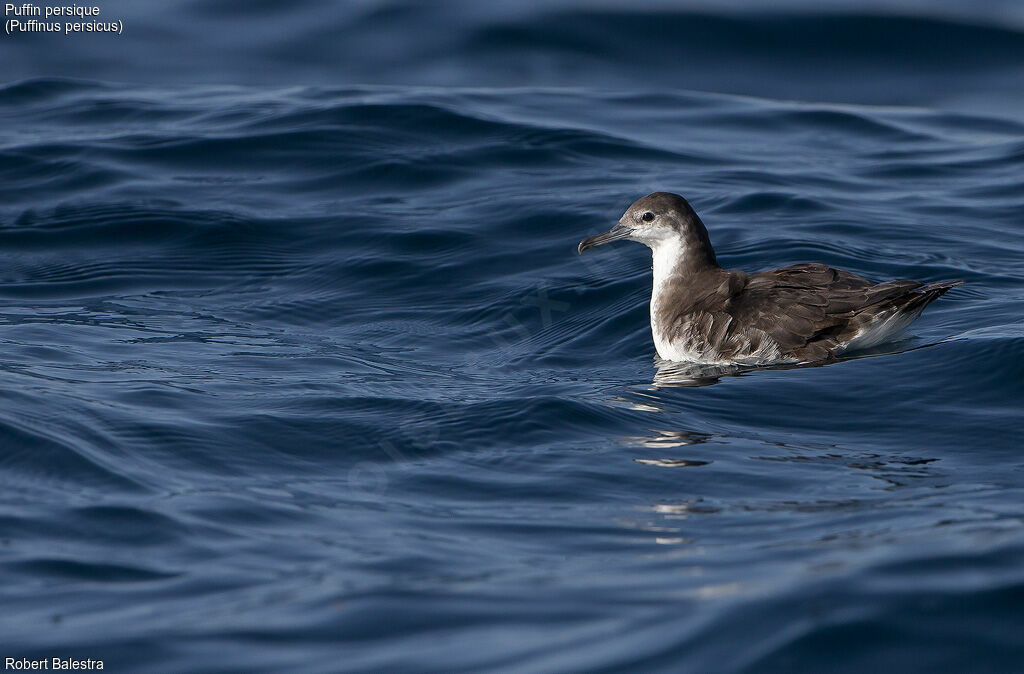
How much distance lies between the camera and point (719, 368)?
8.51 meters

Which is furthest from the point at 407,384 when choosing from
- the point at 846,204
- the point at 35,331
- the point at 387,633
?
the point at 846,204

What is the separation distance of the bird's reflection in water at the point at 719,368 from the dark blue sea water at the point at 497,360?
66mm

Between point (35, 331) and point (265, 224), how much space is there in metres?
2.93

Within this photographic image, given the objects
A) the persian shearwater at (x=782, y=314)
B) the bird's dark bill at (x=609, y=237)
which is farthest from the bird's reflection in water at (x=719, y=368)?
the bird's dark bill at (x=609, y=237)

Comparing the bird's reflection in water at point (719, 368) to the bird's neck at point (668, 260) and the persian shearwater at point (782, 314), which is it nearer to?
the persian shearwater at point (782, 314)

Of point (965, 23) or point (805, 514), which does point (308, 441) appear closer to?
point (805, 514)

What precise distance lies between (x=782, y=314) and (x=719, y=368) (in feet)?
1.79

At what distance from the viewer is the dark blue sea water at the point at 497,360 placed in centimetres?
461

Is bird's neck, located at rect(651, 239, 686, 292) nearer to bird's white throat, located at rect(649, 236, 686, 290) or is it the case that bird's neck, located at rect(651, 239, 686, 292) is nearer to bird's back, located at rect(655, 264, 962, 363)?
bird's white throat, located at rect(649, 236, 686, 290)

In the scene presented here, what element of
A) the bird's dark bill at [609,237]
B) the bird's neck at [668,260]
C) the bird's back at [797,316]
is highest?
the bird's dark bill at [609,237]

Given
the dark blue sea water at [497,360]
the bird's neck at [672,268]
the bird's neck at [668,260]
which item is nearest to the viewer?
the dark blue sea water at [497,360]

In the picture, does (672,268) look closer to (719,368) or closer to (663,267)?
(663,267)

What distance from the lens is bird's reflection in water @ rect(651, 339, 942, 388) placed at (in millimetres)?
8133

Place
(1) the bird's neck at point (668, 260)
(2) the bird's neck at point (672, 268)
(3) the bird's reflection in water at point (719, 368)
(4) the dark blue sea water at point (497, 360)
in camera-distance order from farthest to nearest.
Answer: (1) the bird's neck at point (668, 260) < (2) the bird's neck at point (672, 268) < (3) the bird's reflection in water at point (719, 368) < (4) the dark blue sea water at point (497, 360)
